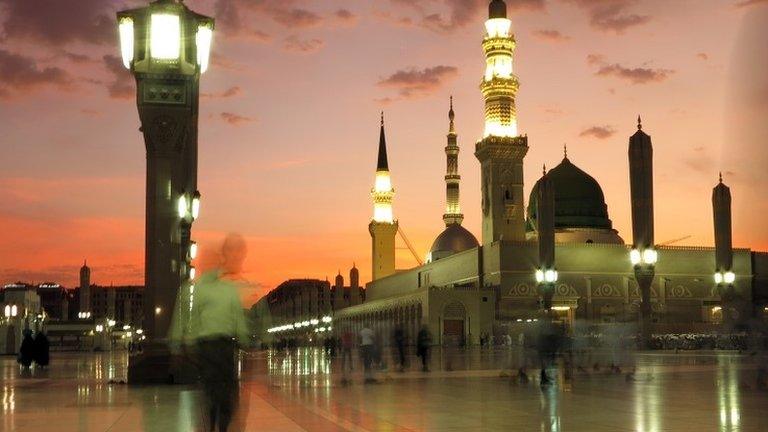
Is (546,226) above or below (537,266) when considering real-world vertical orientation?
above

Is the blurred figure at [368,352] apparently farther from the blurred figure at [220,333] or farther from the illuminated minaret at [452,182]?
the illuminated minaret at [452,182]

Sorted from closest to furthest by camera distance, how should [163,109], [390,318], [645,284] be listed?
[163,109]
[645,284]
[390,318]

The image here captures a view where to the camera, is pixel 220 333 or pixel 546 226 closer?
pixel 220 333

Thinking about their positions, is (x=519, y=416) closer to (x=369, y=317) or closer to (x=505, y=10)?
(x=505, y=10)

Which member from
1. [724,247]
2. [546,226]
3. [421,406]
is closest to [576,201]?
[546,226]

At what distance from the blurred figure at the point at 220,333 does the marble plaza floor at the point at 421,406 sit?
0.86 metres

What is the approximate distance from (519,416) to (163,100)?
10464mm

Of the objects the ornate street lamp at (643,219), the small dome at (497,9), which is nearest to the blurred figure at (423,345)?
the ornate street lamp at (643,219)

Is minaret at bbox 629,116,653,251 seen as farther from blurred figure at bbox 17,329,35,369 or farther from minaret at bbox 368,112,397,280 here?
minaret at bbox 368,112,397,280

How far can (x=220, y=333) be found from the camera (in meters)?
8.70

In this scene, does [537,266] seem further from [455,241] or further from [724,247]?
[455,241]

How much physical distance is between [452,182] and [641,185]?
204 ft

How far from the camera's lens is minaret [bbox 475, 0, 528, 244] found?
88.2 metres

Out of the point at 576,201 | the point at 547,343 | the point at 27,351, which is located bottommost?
the point at 27,351
